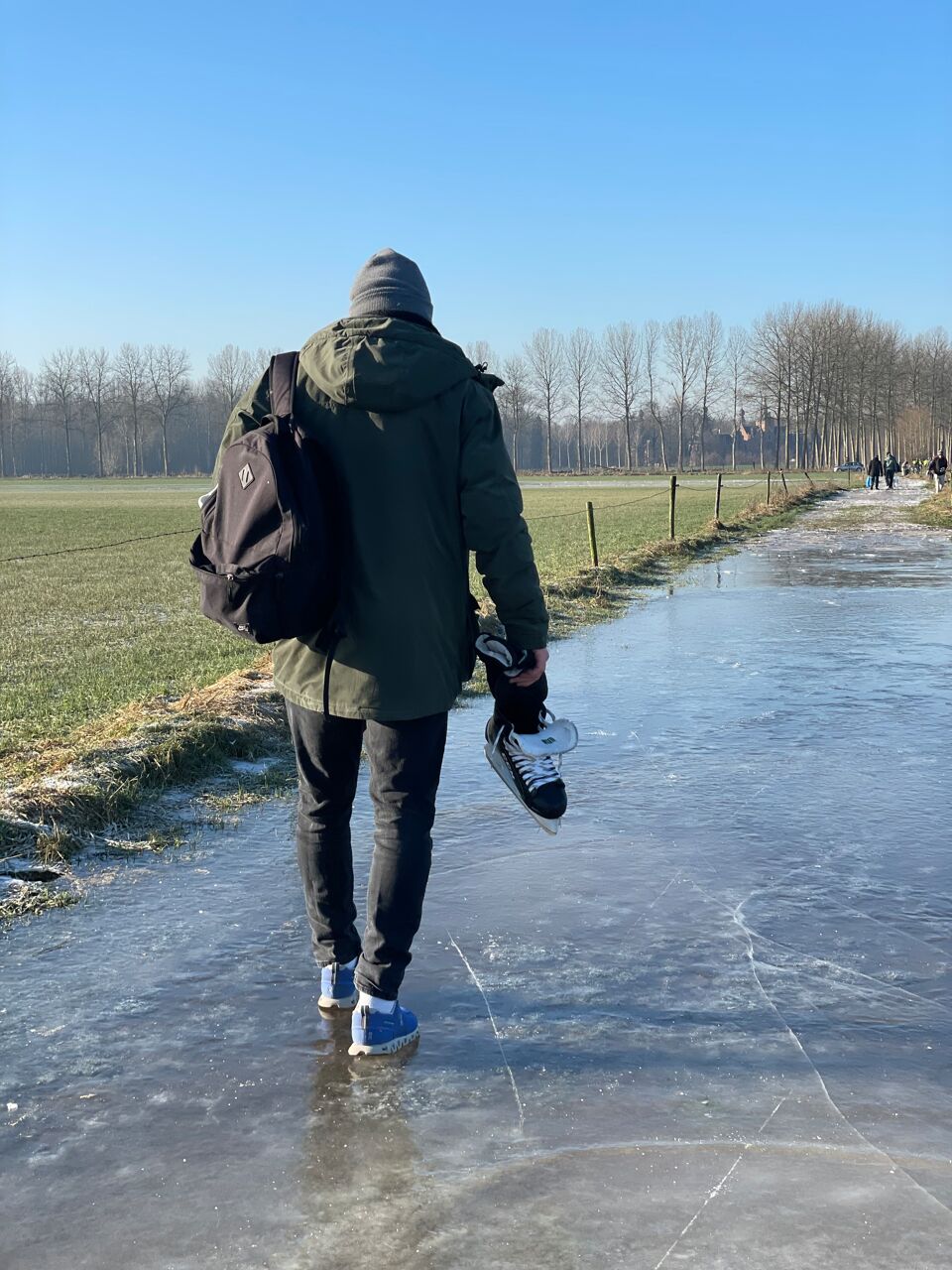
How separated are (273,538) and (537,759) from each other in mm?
1131

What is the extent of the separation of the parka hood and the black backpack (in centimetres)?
16

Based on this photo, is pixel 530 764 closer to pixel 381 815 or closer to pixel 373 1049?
pixel 381 815

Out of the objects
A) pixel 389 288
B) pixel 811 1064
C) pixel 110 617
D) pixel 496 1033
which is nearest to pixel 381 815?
pixel 496 1033

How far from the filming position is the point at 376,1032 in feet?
10.6

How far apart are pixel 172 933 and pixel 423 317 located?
224cm

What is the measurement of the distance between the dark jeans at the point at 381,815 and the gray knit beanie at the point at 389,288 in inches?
44.6

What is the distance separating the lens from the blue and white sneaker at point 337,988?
3508 mm

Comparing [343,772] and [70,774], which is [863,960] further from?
[70,774]

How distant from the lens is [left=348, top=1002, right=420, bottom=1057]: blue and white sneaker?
3.23m

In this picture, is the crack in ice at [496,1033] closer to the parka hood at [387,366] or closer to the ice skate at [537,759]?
Answer: the ice skate at [537,759]

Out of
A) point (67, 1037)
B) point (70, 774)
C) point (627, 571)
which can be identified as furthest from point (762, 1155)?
point (627, 571)

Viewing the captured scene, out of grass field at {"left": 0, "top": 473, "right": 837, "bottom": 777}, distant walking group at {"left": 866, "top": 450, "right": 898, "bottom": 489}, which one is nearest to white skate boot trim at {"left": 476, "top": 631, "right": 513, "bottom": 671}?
grass field at {"left": 0, "top": 473, "right": 837, "bottom": 777}

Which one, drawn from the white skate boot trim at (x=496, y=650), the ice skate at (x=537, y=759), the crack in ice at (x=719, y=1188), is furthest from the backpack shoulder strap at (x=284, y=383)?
the crack in ice at (x=719, y=1188)

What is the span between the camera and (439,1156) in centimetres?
272
